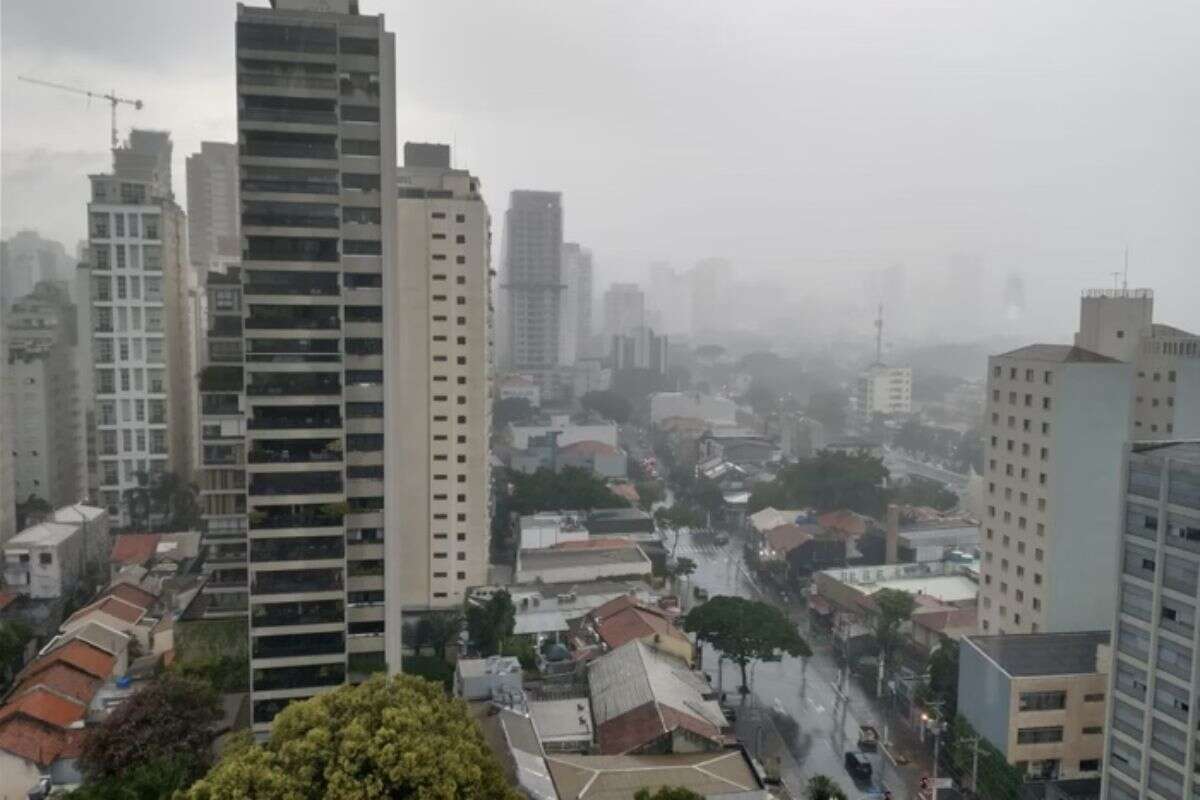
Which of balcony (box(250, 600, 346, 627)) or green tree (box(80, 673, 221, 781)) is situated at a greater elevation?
balcony (box(250, 600, 346, 627))

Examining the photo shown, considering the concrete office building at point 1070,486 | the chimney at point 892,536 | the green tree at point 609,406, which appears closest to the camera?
the concrete office building at point 1070,486

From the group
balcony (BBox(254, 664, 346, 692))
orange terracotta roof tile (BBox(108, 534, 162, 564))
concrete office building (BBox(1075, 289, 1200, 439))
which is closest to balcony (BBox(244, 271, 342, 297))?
balcony (BBox(254, 664, 346, 692))

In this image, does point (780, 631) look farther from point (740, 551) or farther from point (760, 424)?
point (760, 424)

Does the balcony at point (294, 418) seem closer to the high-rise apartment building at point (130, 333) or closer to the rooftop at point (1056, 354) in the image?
the rooftop at point (1056, 354)

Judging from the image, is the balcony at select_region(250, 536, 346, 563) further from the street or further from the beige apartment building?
the beige apartment building

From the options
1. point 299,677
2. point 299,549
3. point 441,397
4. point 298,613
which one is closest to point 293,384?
point 299,549

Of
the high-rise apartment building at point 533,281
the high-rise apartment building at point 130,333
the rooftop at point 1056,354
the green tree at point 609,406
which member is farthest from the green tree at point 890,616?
the high-rise apartment building at point 533,281
